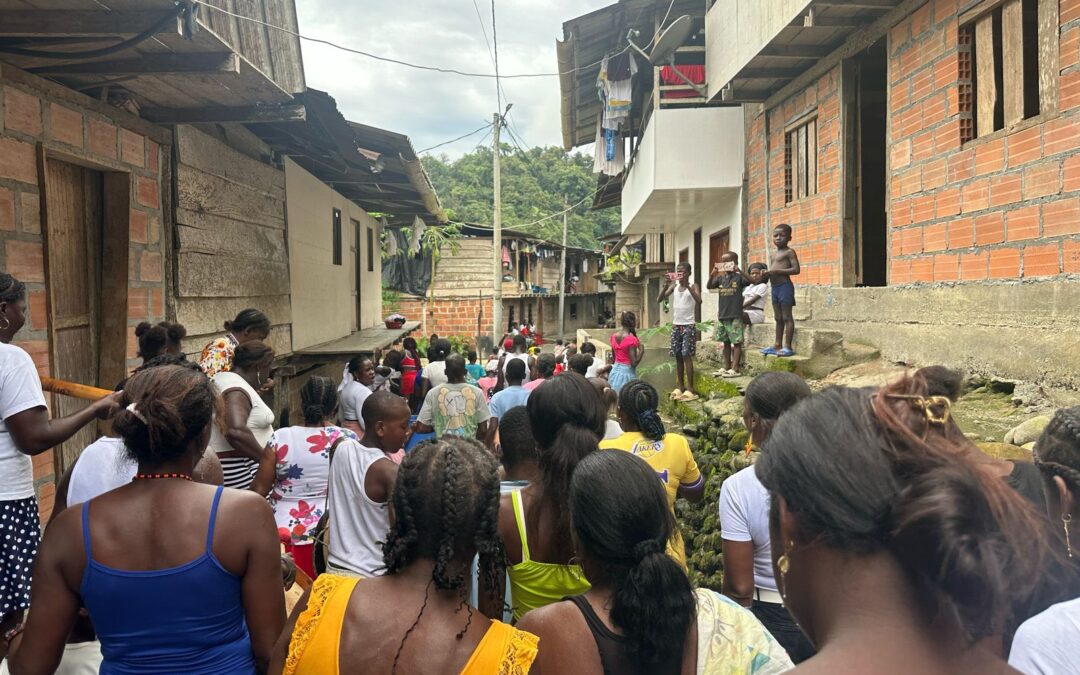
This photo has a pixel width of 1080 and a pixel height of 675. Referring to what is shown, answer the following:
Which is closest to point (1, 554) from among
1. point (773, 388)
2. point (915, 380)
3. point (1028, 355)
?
point (773, 388)

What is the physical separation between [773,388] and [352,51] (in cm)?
648

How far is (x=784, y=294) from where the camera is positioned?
25.5 feet

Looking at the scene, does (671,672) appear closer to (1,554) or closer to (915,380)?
(915,380)

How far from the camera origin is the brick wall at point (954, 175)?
4934 millimetres

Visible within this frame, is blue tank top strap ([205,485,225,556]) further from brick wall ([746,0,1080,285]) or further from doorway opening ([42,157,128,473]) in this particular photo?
brick wall ([746,0,1080,285])

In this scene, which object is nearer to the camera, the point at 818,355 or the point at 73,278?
the point at 73,278

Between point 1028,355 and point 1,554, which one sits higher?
point 1028,355

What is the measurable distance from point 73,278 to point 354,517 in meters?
3.40

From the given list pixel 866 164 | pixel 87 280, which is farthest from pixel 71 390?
pixel 866 164

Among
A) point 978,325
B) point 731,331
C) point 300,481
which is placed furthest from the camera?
point 731,331

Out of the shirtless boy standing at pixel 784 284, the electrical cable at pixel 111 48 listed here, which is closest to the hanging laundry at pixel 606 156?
Answer: the shirtless boy standing at pixel 784 284

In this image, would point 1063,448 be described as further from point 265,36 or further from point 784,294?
point 265,36

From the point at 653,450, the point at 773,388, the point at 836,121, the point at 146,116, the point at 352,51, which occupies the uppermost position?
the point at 352,51

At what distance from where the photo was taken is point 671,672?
5.56 ft
